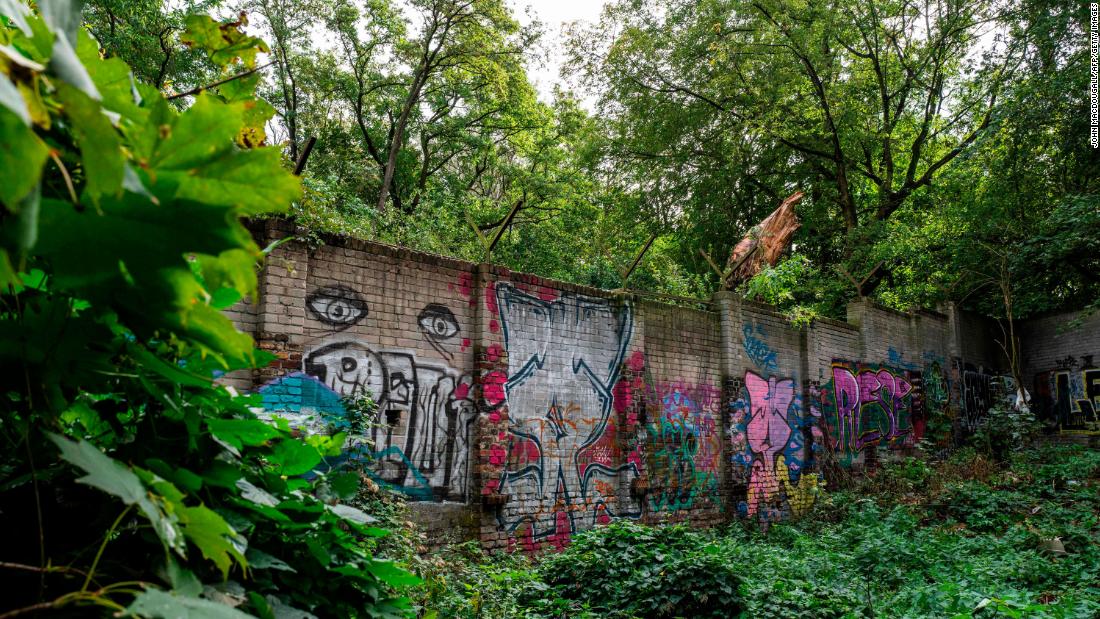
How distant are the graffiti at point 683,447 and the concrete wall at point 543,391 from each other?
0.02 m

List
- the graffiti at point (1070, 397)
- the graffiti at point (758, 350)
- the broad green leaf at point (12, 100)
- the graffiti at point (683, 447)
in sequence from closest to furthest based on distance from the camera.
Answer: the broad green leaf at point (12, 100), the graffiti at point (683, 447), the graffiti at point (758, 350), the graffiti at point (1070, 397)

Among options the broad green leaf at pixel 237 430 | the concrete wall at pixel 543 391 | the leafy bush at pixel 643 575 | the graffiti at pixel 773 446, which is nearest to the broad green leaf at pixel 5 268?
the broad green leaf at pixel 237 430

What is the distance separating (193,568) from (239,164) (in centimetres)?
57

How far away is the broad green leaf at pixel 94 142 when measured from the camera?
628 millimetres

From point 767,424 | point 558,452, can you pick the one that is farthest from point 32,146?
point 767,424

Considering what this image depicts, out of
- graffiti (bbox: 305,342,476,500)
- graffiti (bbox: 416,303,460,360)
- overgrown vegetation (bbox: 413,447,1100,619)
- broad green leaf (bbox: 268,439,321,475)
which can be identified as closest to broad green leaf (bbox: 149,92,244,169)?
broad green leaf (bbox: 268,439,321,475)

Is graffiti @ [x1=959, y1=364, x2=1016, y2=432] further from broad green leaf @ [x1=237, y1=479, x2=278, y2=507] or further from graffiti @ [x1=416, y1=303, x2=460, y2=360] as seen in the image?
broad green leaf @ [x1=237, y1=479, x2=278, y2=507]

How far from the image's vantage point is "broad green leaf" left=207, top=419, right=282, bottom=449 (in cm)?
113

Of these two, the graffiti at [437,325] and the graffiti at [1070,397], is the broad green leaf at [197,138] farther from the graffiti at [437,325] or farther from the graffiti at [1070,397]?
the graffiti at [1070,397]

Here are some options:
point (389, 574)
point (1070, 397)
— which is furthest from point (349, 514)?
point (1070, 397)

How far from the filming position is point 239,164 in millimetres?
814

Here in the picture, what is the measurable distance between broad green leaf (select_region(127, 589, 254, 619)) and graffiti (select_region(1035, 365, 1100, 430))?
1983 cm

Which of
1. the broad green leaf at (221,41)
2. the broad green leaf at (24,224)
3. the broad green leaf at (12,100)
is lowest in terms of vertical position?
the broad green leaf at (24,224)

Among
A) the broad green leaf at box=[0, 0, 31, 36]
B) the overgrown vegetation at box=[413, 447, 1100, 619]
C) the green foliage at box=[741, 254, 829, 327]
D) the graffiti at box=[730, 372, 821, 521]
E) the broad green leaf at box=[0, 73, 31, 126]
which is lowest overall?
the overgrown vegetation at box=[413, 447, 1100, 619]
